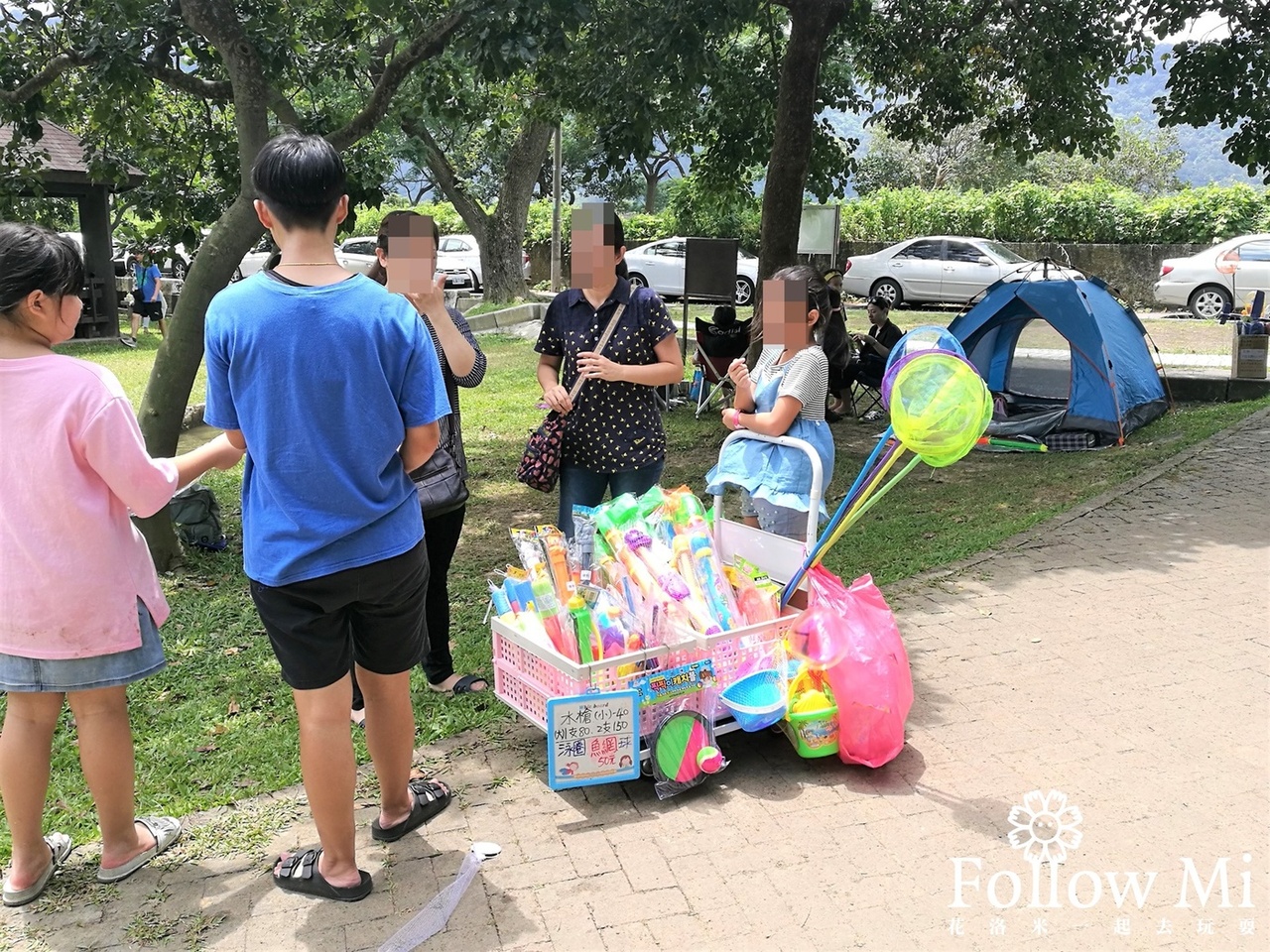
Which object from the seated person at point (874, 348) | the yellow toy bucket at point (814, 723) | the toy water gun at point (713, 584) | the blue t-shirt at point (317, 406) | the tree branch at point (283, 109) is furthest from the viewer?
the seated person at point (874, 348)

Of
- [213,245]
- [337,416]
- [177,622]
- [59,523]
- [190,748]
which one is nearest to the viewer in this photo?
[337,416]

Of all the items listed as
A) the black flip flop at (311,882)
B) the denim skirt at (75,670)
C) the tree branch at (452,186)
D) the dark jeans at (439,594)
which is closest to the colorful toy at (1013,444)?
the dark jeans at (439,594)

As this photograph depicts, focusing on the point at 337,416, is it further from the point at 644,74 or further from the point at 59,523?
the point at 644,74

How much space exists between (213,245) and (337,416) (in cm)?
373

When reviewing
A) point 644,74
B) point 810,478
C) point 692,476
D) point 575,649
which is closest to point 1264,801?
point 810,478

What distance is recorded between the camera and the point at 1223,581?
17.3 ft

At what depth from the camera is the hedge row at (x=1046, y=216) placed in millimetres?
22016

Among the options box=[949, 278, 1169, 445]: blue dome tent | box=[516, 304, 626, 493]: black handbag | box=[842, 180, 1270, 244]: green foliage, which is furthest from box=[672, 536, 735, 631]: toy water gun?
box=[842, 180, 1270, 244]: green foliage

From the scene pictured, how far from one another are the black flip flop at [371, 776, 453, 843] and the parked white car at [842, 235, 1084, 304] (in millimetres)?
18514

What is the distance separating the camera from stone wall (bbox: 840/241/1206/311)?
72.4 ft

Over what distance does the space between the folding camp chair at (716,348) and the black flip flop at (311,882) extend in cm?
792

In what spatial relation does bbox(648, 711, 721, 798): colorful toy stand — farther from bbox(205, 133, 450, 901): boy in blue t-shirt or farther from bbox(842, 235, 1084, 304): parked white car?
bbox(842, 235, 1084, 304): parked white car

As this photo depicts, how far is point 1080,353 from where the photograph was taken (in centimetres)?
920

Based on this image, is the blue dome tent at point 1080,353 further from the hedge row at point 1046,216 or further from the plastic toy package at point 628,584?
the hedge row at point 1046,216
